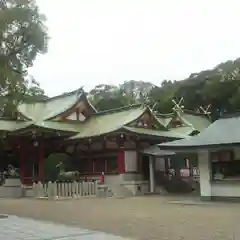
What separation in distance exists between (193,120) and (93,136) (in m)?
17.6

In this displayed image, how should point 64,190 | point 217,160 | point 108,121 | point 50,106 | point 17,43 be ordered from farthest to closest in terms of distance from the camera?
point 50,106
point 108,121
point 64,190
point 217,160
point 17,43

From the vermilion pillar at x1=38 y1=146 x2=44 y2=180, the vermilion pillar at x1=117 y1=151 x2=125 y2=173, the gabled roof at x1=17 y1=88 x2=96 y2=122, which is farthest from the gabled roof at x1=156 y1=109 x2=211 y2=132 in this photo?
the vermilion pillar at x1=38 y1=146 x2=44 y2=180

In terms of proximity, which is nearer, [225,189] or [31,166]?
[225,189]

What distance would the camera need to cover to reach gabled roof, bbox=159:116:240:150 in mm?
18625

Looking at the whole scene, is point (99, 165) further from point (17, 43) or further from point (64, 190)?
point (17, 43)

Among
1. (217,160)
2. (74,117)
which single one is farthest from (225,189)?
(74,117)

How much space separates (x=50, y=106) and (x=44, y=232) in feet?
74.2

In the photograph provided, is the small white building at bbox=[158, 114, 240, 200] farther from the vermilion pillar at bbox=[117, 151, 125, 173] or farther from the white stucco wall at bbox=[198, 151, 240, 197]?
the vermilion pillar at bbox=[117, 151, 125, 173]

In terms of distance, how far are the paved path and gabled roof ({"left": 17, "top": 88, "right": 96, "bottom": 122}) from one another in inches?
683

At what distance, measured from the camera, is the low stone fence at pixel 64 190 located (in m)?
23.6

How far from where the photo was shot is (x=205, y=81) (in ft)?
196

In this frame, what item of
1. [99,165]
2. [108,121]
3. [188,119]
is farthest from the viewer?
[188,119]

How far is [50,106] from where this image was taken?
32.2m

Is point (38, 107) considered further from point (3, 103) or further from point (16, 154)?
point (3, 103)
